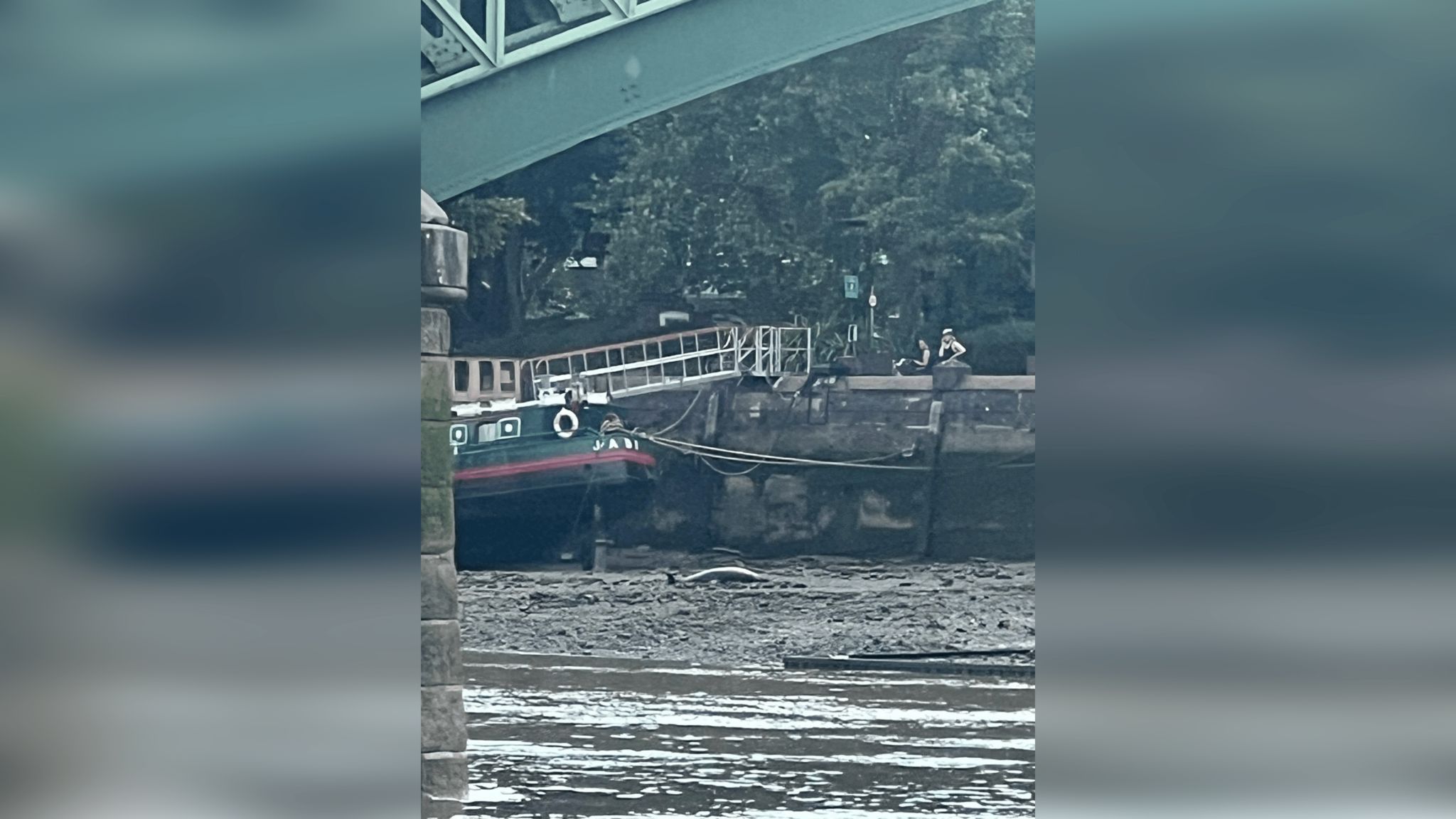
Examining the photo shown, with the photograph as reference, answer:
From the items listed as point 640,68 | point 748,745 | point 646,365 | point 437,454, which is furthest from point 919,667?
point 646,365

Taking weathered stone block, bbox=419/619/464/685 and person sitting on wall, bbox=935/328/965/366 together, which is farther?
person sitting on wall, bbox=935/328/965/366

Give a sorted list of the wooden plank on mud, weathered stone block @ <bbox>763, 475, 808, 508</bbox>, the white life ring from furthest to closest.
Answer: the white life ring
weathered stone block @ <bbox>763, 475, 808, 508</bbox>
the wooden plank on mud

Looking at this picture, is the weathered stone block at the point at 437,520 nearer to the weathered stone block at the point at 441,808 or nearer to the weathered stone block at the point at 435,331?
the weathered stone block at the point at 435,331

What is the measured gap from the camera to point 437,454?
7.75m

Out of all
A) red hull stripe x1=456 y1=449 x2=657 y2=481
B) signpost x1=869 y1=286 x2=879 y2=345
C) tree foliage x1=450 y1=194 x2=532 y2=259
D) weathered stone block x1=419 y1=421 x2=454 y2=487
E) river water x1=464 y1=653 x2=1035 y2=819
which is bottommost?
river water x1=464 y1=653 x2=1035 y2=819

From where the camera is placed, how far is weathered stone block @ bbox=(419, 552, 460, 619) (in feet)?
26.0

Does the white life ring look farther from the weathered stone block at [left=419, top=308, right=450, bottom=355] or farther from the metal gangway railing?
the weathered stone block at [left=419, top=308, right=450, bottom=355]

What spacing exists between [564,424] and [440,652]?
25.8 m

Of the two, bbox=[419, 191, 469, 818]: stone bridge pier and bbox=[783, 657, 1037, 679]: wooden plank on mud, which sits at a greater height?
bbox=[419, 191, 469, 818]: stone bridge pier

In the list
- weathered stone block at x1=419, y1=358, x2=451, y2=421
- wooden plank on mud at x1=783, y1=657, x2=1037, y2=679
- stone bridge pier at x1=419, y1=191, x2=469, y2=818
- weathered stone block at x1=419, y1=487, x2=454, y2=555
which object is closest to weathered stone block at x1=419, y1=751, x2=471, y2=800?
stone bridge pier at x1=419, y1=191, x2=469, y2=818

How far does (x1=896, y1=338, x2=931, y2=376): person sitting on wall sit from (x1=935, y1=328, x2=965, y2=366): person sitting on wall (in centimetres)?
19
